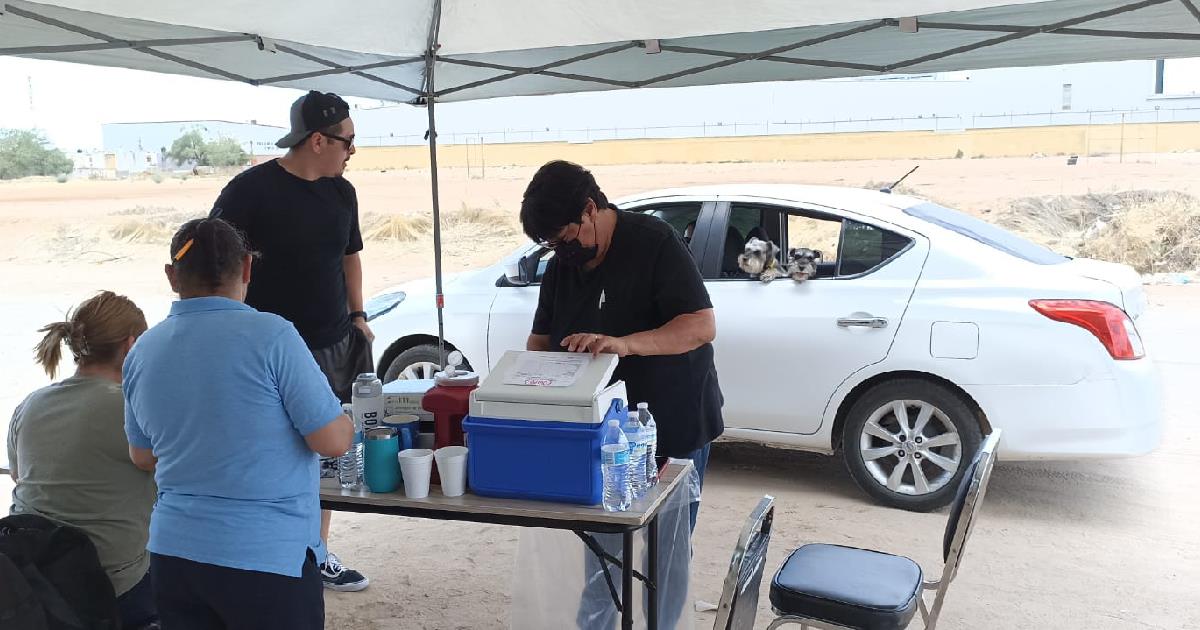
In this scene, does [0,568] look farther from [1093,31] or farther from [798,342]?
[1093,31]

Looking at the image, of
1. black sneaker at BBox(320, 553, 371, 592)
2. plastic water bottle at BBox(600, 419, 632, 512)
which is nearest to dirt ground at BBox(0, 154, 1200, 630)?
black sneaker at BBox(320, 553, 371, 592)

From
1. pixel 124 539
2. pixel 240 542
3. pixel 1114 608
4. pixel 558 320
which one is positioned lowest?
pixel 1114 608

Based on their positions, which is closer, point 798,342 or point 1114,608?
point 1114,608

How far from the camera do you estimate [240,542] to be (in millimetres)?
2020

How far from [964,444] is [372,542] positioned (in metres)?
2.81

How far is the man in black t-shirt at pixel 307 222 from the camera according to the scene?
3.30 m

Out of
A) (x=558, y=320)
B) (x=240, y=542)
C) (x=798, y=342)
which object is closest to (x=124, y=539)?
(x=240, y=542)

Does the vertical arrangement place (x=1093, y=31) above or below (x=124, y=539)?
above

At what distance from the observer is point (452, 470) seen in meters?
2.45

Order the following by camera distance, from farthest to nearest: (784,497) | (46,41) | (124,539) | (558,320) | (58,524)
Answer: (784,497), (46,41), (558,320), (124,539), (58,524)

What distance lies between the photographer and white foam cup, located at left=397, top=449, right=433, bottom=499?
8.10 ft

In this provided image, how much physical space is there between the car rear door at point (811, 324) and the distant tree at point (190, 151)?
46896 millimetres

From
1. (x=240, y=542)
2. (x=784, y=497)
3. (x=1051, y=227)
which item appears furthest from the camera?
(x=1051, y=227)

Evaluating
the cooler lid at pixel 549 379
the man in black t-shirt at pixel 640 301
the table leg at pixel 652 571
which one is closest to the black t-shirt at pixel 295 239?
the man in black t-shirt at pixel 640 301
